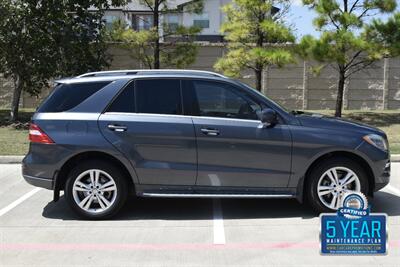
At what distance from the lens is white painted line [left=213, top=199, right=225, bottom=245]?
18.5ft

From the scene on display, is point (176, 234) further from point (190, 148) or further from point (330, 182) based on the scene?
point (330, 182)

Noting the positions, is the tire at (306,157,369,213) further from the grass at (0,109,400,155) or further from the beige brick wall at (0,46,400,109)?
the beige brick wall at (0,46,400,109)

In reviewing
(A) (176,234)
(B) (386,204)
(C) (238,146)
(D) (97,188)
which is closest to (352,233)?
(A) (176,234)

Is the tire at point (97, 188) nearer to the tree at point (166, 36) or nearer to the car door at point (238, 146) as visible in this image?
the car door at point (238, 146)

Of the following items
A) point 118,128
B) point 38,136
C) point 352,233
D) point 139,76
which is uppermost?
point 139,76

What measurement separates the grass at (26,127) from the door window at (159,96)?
18.0 feet

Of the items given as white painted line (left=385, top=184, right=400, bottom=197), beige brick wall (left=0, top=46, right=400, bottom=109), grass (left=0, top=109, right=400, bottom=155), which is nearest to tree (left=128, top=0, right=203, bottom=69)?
beige brick wall (left=0, top=46, right=400, bottom=109)

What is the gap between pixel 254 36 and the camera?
67.0ft

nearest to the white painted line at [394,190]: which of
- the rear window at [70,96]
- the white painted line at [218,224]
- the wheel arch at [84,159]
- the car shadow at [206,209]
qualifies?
the car shadow at [206,209]

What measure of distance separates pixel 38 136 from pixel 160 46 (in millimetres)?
15904

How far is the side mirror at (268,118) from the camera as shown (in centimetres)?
625

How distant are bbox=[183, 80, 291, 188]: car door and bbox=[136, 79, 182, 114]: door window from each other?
185 mm

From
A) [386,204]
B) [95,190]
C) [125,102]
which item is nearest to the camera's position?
[95,190]

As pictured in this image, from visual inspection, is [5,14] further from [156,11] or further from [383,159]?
[383,159]
